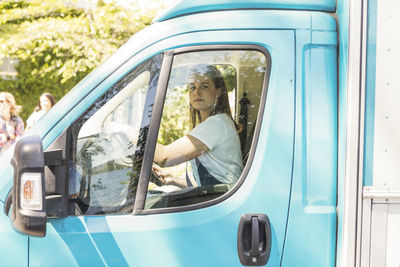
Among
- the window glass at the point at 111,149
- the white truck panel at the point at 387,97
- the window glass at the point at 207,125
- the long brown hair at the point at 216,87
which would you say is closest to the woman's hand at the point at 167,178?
the window glass at the point at 207,125

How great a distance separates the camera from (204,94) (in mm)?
2383

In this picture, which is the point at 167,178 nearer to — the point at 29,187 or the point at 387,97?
the point at 29,187

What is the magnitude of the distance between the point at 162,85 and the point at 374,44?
3.05 ft

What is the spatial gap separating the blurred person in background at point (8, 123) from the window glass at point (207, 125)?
5.00 m

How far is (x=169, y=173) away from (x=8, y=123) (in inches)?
207

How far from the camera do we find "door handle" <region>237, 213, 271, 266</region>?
2035 mm

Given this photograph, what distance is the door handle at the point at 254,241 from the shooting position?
6.68 ft

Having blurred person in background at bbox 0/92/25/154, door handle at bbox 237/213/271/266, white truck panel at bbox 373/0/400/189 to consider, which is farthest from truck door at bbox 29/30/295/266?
blurred person in background at bbox 0/92/25/154

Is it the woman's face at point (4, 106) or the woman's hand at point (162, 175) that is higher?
the woman's face at point (4, 106)

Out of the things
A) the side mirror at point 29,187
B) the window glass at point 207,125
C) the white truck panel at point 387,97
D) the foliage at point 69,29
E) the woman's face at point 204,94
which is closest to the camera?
the side mirror at point 29,187

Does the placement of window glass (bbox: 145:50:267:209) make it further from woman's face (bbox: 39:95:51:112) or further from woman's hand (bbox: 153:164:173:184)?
woman's face (bbox: 39:95:51:112)

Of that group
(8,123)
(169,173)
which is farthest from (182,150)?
(8,123)

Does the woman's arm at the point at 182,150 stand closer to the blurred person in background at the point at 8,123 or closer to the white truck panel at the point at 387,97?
the white truck panel at the point at 387,97

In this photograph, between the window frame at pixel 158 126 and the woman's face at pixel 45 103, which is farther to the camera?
the woman's face at pixel 45 103
